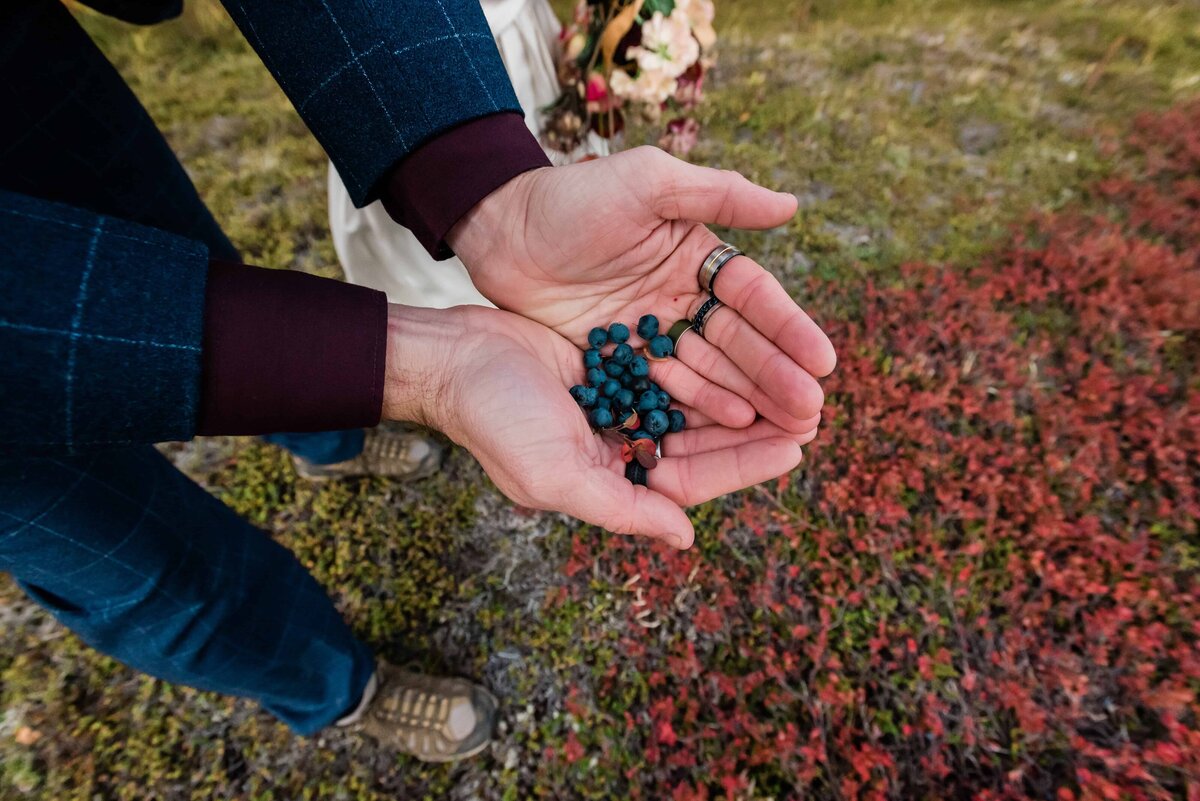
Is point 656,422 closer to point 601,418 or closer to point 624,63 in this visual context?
point 601,418

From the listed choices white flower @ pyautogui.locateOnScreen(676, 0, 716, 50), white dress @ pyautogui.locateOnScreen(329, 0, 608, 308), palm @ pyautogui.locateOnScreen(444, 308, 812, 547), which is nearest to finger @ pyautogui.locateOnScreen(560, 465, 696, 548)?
palm @ pyautogui.locateOnScreen(444, 308, 812, 547)

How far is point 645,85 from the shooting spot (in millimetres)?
2535

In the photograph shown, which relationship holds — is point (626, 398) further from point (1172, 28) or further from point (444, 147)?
point (1172, 28)

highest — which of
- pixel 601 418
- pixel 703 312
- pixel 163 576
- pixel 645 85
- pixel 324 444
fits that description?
pixel 645 85

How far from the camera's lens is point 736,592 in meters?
2.53

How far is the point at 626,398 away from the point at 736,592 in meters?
1.08

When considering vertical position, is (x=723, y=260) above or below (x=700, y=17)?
below

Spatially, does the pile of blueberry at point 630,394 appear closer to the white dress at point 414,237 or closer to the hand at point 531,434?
the hand at point 531,434

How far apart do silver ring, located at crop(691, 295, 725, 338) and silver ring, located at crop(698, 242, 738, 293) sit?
5 centimetres

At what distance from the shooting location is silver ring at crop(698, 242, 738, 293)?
6.26 ft

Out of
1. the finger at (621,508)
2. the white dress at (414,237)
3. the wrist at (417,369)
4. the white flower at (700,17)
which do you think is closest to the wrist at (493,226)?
the wrist at (417,369)

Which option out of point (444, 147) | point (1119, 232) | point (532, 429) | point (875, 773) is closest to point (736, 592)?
point (875, 773)

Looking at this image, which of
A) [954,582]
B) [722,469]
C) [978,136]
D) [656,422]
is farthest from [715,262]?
[978,136]

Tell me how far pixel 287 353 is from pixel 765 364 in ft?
3.74
